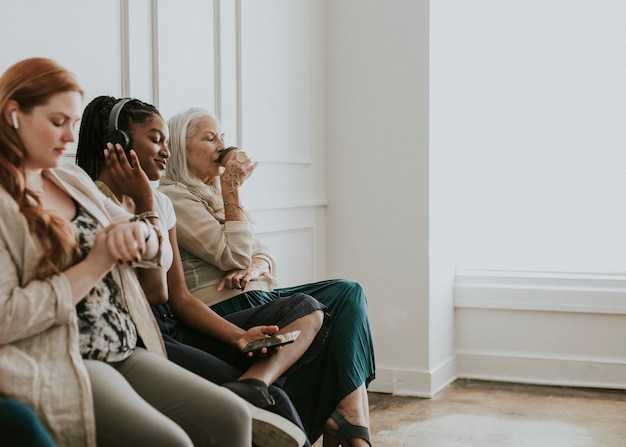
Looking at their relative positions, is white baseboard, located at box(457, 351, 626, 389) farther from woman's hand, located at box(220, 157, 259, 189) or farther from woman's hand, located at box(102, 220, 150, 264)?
woman's hand, located at box(102, 220, 150, 264)

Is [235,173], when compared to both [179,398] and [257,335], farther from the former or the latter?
[179,398]

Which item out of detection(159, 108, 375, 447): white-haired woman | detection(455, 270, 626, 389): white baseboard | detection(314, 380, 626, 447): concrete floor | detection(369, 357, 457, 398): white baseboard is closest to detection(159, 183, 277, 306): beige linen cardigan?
detection(159, 108, 375, 447): white-haired woman

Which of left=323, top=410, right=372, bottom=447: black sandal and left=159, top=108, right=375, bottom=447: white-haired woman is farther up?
left=159, top=108, right=375, bottom=447: white-haired woman

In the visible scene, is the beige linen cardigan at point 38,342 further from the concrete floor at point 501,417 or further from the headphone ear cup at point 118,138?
the concrete floor at point 501,417

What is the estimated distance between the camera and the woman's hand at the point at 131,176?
2.21 meters

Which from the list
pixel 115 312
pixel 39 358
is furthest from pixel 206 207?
pixel 39 358

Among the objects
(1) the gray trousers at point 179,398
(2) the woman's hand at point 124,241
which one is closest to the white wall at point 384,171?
(1) the gray trousers at point 179,398

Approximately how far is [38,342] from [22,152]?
369mm

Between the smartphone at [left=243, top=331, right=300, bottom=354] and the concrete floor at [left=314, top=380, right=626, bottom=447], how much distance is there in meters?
1.27

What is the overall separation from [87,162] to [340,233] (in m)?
2.18

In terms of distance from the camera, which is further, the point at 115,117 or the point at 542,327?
the point at 542,327

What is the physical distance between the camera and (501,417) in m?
3.74

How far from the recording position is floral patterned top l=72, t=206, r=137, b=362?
1767 millimetres

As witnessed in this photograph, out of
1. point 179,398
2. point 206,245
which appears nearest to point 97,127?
point 206,245
